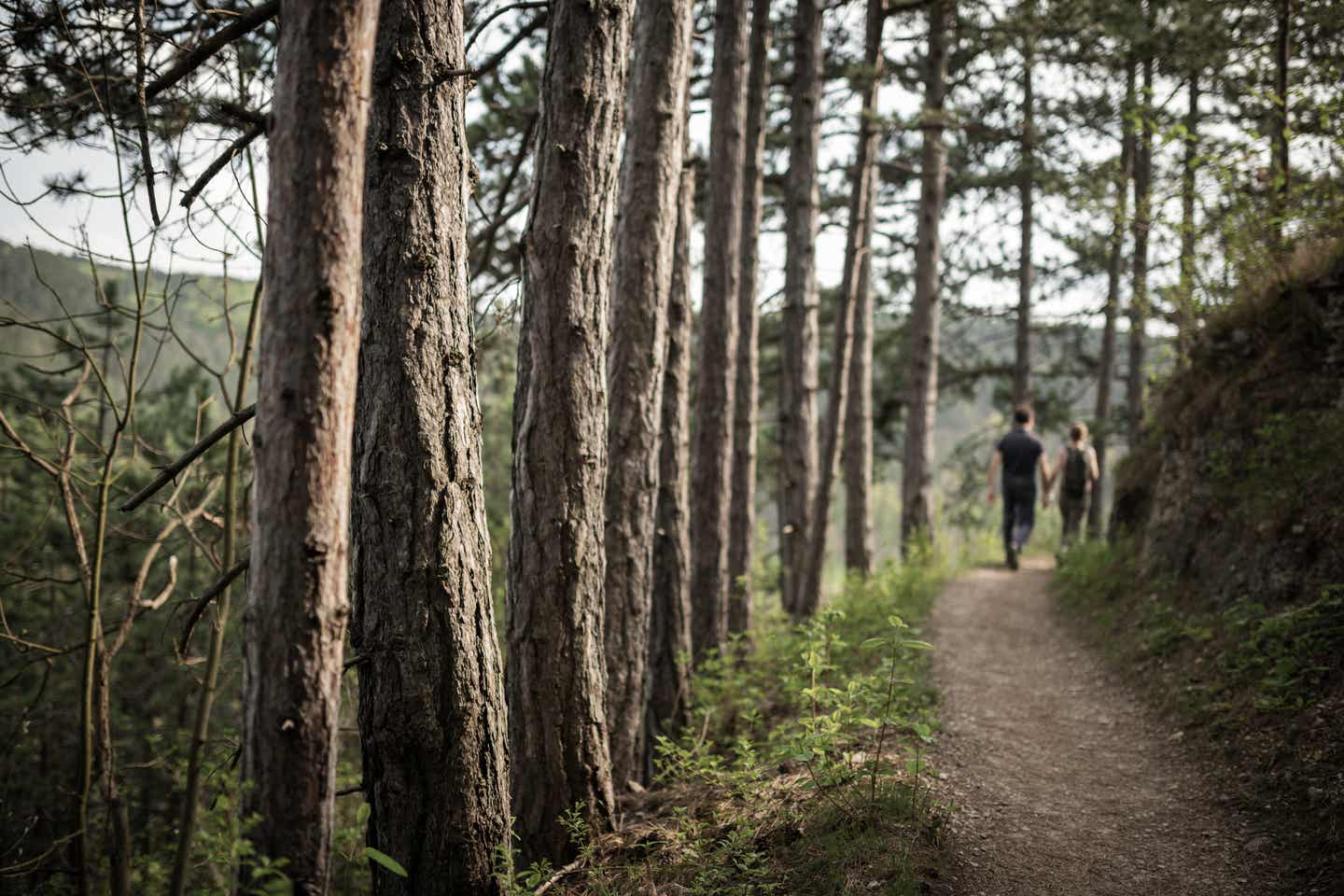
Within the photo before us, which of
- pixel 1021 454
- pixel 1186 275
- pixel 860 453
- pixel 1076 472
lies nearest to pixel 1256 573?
pixel 1186 275

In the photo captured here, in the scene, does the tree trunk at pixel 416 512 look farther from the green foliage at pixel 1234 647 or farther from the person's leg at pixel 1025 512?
the person's leg at pixel 1025 512

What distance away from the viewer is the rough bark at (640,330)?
5.16 metres

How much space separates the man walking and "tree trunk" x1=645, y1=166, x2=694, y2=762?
6.03 m

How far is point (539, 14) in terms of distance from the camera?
5016 millimetres

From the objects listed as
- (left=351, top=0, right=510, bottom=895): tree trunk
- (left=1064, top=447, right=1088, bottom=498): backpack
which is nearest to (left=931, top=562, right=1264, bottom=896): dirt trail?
(left=351, top=0, right=510, bottom=895): tree trunk

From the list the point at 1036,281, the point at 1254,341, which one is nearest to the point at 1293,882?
the point at 1254,341

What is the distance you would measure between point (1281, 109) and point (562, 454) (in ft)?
29.1

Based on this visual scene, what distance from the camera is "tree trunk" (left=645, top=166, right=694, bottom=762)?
6156 mm

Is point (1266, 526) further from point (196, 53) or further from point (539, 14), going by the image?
point (196, 53)

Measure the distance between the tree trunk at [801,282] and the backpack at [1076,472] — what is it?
463cm

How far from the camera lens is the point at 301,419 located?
2236 mm

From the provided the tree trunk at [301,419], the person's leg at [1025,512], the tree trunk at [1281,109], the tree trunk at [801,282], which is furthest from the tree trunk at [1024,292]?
the tree trunk at [301,419]

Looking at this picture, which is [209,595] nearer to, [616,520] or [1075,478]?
[616,520]

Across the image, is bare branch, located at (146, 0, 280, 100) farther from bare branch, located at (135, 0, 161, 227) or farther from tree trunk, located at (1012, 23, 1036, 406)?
tree trunk, located at (1012, 23, 1036, 406)
